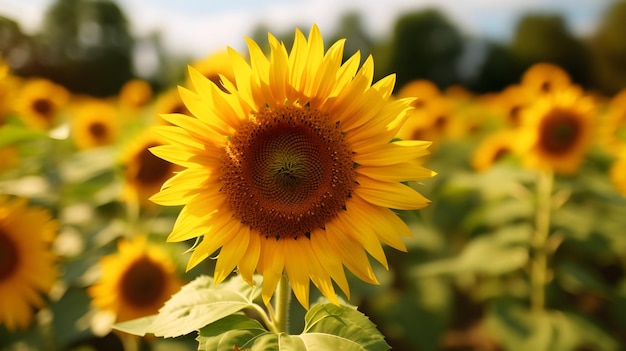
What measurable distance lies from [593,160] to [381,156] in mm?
A: 3721

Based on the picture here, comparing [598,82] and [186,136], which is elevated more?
[598,82]

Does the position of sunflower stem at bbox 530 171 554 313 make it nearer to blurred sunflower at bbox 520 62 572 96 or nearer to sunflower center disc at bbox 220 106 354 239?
blurred sunflower at bbox 520 62 572 96

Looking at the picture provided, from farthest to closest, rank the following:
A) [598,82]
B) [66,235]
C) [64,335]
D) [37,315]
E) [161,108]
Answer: [598,82] → [161,108] → [66,235] → [37,315] → [64,335]

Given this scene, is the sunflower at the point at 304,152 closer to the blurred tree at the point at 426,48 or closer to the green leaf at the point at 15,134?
the green leaf at the point at 15,134

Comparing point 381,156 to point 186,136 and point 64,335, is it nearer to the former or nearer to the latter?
point 186,136

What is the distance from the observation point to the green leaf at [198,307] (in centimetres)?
128

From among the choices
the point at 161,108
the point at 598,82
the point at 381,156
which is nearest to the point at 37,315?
the point at 161,108

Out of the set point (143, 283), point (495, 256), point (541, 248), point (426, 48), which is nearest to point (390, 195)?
point (143, 283)

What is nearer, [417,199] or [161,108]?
[417,199]

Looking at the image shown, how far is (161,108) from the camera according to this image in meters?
3.74

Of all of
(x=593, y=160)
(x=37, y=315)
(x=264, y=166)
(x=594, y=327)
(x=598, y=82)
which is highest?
(x=598, y=82)

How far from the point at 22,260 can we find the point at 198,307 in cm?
166

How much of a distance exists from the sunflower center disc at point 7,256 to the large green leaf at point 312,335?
5.54 feet

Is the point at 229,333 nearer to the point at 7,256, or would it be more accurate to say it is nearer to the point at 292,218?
the point at 292,218
